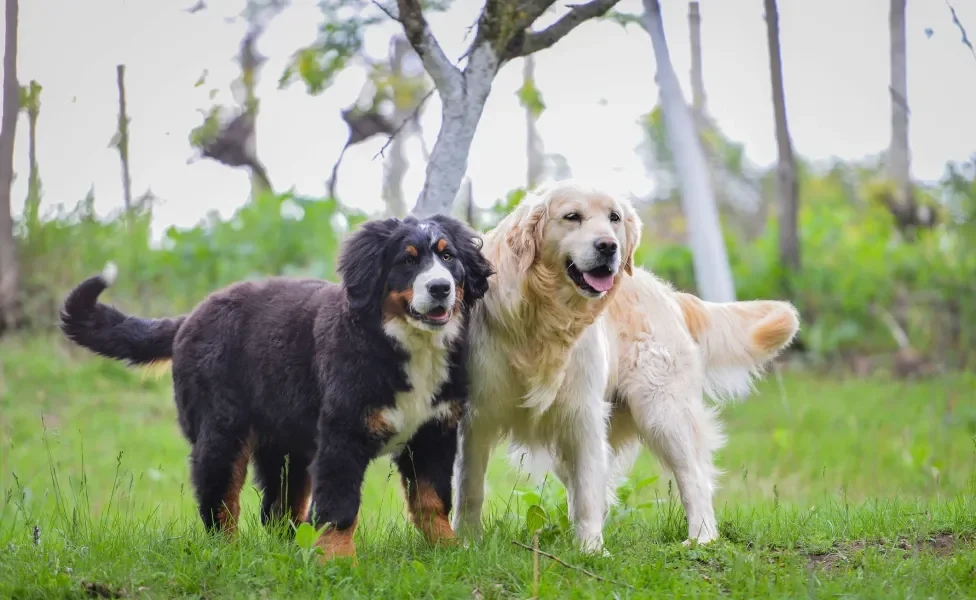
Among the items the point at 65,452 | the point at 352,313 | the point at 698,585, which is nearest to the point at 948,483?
the point at 698,585

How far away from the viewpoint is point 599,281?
5.30 metres

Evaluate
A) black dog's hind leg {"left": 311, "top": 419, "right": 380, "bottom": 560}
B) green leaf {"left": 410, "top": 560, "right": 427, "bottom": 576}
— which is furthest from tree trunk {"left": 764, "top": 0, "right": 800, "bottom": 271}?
green leaf {"left": 410, "top": 560, "right": 427, "bottom": 576}

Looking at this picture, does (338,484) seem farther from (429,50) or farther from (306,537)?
(429,50)

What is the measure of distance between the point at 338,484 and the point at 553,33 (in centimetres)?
320

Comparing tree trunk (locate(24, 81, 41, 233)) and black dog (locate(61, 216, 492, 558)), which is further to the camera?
tree trunk (locate(24, 81, 41, 233))

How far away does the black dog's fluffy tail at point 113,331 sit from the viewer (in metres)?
5.97

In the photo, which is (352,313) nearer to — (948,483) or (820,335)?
(948,483)

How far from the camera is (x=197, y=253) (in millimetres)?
14672

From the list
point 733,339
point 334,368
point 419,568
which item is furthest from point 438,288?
point 733,339

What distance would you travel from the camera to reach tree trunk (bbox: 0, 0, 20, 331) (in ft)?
38.5

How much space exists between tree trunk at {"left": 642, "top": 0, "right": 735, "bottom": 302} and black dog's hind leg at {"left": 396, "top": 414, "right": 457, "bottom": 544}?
613 centimetres

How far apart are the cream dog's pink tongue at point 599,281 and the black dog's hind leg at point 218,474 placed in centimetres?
204

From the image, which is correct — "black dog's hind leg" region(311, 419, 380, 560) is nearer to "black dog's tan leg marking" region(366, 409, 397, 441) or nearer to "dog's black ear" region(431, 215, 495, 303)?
"black dog's tan leg marking" region(366, 409, 397, 441)

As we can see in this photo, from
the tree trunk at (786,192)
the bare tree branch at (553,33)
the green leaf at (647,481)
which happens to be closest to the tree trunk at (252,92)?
the bare tree branch at (553,33)
